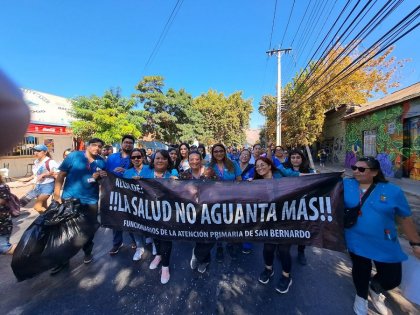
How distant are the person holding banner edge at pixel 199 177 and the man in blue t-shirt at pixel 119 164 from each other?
1127mm

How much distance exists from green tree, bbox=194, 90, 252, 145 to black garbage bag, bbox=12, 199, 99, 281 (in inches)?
1151

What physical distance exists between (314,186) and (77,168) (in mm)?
3139

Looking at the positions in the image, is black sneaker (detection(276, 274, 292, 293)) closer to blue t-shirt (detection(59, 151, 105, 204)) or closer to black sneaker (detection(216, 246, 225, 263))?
black sneaker (detection(216, 246, 225, 263))

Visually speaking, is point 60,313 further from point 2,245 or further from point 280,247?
point 280,247

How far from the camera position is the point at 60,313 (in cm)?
251

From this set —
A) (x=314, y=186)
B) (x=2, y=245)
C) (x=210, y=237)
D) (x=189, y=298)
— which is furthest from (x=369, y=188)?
(x=2, y=245)

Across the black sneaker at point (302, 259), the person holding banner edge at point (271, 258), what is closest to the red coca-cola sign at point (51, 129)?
the person holding banner edge at point (271, 258)

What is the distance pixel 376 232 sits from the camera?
2.31 meters

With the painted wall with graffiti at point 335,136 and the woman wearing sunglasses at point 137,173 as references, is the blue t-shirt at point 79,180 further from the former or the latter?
the painted wall with graffiti at point 335,136

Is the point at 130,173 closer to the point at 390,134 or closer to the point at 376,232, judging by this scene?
the point at 376,232

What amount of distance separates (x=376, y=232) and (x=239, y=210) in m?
1.35

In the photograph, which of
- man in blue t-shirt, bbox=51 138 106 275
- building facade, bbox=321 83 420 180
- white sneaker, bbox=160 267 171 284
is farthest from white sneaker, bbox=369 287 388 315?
building facade, bbox=321 83 420 180

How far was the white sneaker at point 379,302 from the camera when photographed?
2.45 meters

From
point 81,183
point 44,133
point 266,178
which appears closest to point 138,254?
point 81,183
